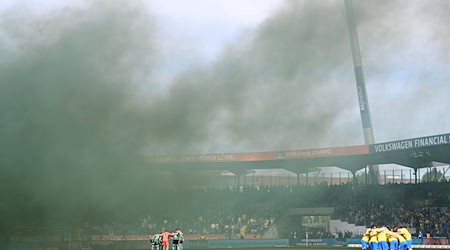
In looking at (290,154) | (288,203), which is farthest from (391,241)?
(288,203)

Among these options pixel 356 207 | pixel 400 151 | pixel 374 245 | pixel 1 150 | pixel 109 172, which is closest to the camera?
pixel 374 245

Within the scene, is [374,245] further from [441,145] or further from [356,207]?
[356,207]

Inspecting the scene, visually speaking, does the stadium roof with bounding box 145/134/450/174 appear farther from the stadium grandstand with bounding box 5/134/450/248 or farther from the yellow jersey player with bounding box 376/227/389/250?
the yellow jersey player with bounding box 376/227/389/250

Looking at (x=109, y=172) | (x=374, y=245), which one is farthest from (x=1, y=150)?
(x=374, y=245)

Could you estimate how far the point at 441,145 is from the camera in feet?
236

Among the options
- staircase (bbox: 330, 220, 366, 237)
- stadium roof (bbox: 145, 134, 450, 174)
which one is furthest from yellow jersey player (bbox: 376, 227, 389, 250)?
staircase (bbox: 330, 220, 366, 237)

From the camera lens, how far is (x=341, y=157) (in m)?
85.1

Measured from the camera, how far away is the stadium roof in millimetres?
73938

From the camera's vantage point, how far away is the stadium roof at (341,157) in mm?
73938

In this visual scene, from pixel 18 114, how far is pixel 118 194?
1263 centimetres

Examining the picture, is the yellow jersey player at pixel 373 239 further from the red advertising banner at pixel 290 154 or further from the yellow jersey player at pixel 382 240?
the red advertising banner at pixel 290 154

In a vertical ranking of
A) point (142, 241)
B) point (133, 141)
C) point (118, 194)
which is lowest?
point (142, 241)

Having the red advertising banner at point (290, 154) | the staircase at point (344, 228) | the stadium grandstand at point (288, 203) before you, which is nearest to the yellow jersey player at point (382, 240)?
the stadium grandstand at point (288, 203)

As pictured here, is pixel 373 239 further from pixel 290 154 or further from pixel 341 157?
pixel 341 157
